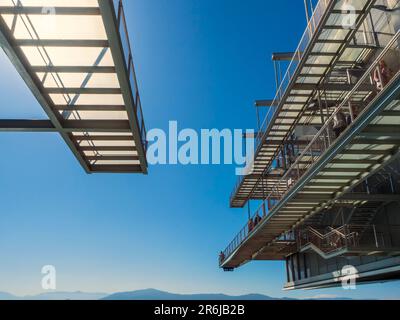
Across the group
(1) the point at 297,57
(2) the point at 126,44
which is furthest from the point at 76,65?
(1) the point at 297,57

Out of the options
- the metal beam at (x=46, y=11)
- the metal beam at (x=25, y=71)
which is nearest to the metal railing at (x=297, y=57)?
the metal beam at (x=46, y=11)

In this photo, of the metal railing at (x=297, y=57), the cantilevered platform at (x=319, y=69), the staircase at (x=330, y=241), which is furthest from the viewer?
the staircase at (x=330, y=241)

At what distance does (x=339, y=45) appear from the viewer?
15.8 m

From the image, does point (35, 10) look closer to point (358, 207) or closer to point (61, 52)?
point (61, 52)

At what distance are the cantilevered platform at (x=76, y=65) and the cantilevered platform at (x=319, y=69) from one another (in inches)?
280

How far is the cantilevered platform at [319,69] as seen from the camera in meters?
14.2

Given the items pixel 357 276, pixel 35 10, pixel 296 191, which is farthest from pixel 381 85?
pixel 357 276

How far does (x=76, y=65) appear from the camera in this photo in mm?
9547

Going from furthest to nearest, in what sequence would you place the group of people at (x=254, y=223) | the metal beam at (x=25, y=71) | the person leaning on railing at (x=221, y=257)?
the person leaning on railing at (x=221, y=257)
the group of people at (x=254, y=223)
the metal beam at (x=25, y=71)

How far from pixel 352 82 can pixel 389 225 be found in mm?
6989

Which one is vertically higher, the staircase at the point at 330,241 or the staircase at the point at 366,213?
the staircase at the point at 366,213

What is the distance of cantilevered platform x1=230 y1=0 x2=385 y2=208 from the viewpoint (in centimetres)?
1420

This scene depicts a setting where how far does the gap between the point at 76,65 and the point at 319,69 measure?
11314 millimetres

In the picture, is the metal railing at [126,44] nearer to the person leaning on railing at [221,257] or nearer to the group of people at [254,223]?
the group of people at [254,223]
